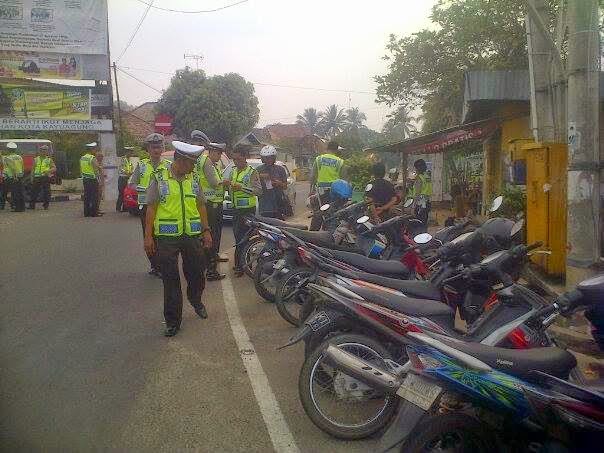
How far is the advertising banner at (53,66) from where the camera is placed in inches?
800

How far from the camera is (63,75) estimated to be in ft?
68.1

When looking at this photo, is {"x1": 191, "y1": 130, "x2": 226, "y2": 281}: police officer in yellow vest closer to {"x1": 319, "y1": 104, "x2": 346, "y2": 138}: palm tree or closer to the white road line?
the white road line

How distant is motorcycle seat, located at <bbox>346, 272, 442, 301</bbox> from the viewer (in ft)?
13.4

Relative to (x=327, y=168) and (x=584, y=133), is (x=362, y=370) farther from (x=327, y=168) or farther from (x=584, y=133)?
(x=327, y=168)

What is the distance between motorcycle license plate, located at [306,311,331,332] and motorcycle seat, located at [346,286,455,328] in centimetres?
24

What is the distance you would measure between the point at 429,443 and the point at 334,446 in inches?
33.8

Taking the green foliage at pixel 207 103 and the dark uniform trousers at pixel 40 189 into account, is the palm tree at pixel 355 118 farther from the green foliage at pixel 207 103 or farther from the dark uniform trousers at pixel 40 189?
the dark uniform trousers at pixel 40 189

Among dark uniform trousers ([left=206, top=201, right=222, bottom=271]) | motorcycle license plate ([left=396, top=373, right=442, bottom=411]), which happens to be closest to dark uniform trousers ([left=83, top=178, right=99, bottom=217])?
dark uniform trousers ([left=206, top=201, right=222, bottom=271])

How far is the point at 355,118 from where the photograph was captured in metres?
71.2

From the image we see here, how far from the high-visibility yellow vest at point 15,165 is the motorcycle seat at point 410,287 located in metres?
13.7

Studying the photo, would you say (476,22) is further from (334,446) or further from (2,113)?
(334,446)

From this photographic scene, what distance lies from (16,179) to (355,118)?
5873cm

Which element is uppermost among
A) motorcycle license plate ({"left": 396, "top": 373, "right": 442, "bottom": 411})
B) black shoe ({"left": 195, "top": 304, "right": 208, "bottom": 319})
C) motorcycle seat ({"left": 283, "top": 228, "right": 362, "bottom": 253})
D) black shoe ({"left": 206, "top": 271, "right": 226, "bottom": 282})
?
motorcycle seat ({"left": 283, "top": 228, "right": 362, "bottom": 253})

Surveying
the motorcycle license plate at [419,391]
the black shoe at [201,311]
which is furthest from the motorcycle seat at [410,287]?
the black shoe at [201,311]
